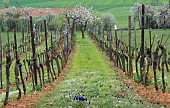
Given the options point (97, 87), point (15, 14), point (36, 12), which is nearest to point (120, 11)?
point (36, 12)

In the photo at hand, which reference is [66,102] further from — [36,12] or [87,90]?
[36,12]

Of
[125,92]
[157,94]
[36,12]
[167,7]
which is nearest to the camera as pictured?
[157,94]

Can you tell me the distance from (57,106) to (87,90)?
207 inches

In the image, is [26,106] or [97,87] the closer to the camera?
[26,106]

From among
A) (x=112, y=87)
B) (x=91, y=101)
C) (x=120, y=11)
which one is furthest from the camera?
(x=120, y=11)

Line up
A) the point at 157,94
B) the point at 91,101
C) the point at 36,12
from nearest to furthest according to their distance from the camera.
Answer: the point at 91,101
the point at 157,94
the point at 36,12

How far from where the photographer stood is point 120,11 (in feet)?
631

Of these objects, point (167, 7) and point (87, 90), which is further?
point (167, 7)

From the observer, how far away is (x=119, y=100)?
16.3 meters

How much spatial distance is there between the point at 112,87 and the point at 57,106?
276 inches

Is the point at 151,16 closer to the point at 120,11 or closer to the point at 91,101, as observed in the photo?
the point at 120,11

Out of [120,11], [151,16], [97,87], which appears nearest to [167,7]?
[151,16]

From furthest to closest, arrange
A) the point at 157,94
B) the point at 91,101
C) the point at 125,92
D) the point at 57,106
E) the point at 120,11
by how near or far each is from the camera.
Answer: the point at 120,11 < the point at 125,92 < the point at 157,94 < the point at 91,101 < the point at 57,106

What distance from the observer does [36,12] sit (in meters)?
173
